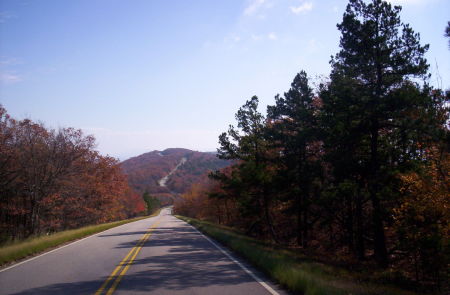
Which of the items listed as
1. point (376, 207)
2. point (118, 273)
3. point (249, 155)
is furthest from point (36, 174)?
point (376, 207)

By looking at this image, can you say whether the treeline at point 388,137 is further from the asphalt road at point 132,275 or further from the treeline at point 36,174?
the treeline at point 36,174

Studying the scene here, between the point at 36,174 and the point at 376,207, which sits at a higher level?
the point at 36,174

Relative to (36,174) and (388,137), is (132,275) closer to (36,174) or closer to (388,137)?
(388,137)

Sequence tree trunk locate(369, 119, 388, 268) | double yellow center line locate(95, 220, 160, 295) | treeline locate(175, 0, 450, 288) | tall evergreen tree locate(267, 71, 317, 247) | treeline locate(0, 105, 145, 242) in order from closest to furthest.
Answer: double yellow center line locate(95, 220, 160, 295), treeline locate(175, 0, 450, 288), tree trunk locate(369, 119, 388, 268), tall evergreen tree locate(267, 71, 317, 247), treeline locate(0, 105, 145, 242)

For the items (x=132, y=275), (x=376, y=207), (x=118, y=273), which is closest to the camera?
(x=132, y=275)

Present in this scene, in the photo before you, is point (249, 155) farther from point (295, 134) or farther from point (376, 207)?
point (376, 207)

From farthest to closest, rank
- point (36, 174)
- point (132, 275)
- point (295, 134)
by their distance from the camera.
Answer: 1. point (36, 174)
2. point (295, 134)
3. point (132, 275)

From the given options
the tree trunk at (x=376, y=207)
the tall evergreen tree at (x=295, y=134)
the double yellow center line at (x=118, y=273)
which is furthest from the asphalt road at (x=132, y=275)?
the tall evergreen tree at (x=295, y=134)

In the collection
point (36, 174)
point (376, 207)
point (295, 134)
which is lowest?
point (376, 207)

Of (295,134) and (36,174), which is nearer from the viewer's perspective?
(295,134)

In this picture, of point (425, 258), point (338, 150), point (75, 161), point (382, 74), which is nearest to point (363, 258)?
point (425, 258)

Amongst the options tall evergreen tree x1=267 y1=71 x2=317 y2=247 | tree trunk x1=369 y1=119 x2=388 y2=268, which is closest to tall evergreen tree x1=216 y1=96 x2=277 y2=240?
tall evergreen tree x1=267 y1=71 x2=317 y2=247

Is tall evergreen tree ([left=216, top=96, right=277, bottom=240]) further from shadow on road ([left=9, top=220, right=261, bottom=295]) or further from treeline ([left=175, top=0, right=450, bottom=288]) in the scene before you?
shadow on road ([left=9, top=220, right=261, bottom=295])

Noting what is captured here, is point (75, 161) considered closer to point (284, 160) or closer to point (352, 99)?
point (284, 160)
